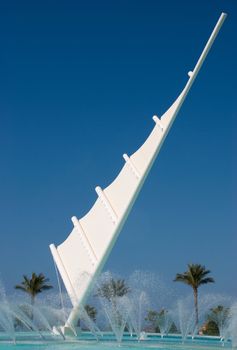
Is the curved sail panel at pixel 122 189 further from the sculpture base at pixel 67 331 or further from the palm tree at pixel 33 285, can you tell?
→ the palm tree at pixel 33 285

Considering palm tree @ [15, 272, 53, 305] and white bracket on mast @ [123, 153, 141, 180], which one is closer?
white bracket on mast @ [123, 153, 141, 180]

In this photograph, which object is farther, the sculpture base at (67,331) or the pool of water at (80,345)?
the sculpture base at (67,331)

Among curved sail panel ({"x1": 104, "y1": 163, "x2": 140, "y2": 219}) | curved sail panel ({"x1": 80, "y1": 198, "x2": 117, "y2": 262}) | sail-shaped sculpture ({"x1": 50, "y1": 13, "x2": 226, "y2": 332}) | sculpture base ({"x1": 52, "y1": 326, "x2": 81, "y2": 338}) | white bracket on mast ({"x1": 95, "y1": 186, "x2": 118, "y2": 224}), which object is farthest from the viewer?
curved sail panel ({"x1": 104, "y1": 163, "x2": 140, "y2": 219})

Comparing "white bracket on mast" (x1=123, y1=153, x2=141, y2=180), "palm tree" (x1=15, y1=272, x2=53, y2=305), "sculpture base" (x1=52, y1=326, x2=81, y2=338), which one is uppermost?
"palm tree" (x1=15, y1=272, x2=53, y2=305)

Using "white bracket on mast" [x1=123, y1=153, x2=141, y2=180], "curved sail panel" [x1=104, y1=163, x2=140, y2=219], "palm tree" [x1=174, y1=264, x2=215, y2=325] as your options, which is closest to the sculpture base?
"curved sail panel" [x1=104, y1=163, x2=140, y2=219]

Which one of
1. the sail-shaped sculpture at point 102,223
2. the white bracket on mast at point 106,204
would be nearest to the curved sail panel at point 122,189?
the sail-shaped sculpture at point 102,223

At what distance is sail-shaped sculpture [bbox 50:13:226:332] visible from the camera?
55.5 feet

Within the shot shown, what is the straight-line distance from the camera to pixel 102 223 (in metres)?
18.6

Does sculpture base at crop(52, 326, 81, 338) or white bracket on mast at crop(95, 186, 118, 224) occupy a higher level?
white bracket on mast at crop(95, 186, 118, 224)

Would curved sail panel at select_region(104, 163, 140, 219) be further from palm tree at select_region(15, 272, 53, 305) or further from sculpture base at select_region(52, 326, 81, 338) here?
palm tree at select_region(15, 272, 53, 305)

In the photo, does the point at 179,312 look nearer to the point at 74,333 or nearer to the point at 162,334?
the point at 162,334

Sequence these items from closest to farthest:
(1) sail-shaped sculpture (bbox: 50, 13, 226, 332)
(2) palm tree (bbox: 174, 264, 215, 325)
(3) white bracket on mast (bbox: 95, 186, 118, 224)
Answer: (1) sail-shaped sculpture (bbox: 50, 13, 226, 332)
(3) white bracket on mast (bbox: 95, 186, 118, 224)
(2) palm tree (bbox: 174, 264, 215, 325)

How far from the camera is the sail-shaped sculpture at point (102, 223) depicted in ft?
55.5

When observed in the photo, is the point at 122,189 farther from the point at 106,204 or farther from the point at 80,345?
the point at 80,345
